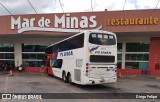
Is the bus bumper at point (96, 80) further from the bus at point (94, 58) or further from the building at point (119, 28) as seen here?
the building at point (119, 28)

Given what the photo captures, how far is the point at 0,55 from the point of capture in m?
35.9

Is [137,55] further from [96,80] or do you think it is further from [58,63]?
[96,80]

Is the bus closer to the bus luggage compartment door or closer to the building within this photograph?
the bus luggage compartment door

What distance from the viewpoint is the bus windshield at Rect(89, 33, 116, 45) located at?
53.7 ft

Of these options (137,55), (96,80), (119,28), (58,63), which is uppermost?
(119,28)

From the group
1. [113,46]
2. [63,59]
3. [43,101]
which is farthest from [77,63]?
[43,101]

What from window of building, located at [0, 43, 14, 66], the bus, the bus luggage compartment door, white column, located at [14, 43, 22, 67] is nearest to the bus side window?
the bus

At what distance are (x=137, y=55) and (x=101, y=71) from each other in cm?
1546

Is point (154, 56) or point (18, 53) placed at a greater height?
point (18, 53)

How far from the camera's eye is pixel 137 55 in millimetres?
30938

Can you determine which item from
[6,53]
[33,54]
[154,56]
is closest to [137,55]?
[154,56]

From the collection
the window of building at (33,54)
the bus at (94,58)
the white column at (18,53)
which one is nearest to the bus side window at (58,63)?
the bus at (94,58)

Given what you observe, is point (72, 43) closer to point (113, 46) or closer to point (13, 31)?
point (113, 46)

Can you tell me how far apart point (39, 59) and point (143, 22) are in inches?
611
